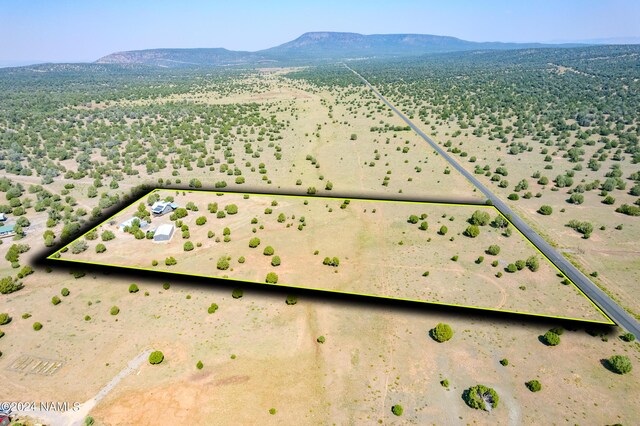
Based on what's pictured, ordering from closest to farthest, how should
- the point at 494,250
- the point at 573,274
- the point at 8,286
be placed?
the point at 8,286 → the point at 573,274 → the point at 494,250

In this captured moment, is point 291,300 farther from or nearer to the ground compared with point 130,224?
nearer to the ground

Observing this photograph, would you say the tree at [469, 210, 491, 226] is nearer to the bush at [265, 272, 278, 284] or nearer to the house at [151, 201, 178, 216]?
the bush at [265, 272, 278, 284]

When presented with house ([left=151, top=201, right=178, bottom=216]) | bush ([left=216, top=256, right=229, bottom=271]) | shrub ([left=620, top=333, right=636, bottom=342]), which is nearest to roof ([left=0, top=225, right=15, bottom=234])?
house ([left=151, top=201, right=178, bottom=216])

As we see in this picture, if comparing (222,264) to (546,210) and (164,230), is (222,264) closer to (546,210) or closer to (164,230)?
(164,230)

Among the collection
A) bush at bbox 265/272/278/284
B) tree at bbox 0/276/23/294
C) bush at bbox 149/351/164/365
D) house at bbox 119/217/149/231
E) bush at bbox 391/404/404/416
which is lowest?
bush at bbox 391/404/404/416

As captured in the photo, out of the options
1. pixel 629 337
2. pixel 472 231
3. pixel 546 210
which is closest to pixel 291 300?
pixel 472 231

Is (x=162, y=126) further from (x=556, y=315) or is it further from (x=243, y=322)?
(x=556, y=315)

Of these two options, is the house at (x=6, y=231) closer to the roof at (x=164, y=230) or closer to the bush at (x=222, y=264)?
the roof at (x=164, y=230)

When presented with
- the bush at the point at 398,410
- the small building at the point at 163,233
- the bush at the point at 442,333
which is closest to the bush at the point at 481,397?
the bush at the point at 442,333
